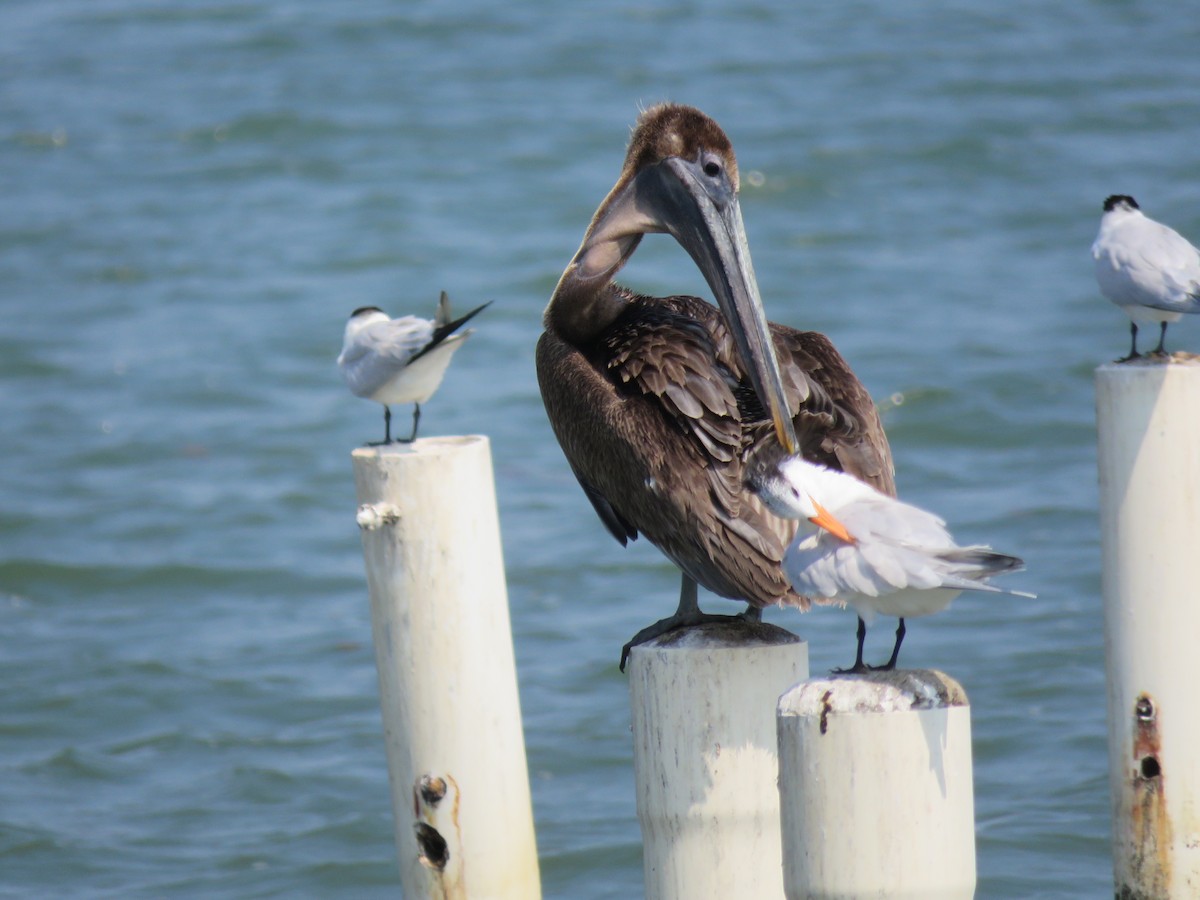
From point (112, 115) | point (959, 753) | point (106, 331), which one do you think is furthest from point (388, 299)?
point (959, 753)

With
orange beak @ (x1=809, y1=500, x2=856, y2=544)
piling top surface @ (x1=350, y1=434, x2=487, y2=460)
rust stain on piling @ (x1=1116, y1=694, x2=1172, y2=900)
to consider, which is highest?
piling top surface @ (x1=350, y1=434, x2=487, y2=460)

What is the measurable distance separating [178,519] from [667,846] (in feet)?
21.5

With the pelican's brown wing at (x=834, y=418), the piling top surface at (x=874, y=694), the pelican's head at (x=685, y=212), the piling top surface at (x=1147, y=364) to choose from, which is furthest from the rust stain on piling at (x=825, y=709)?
the piling top surface at (x=1147, y=364)

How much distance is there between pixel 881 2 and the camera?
16281 millimetres

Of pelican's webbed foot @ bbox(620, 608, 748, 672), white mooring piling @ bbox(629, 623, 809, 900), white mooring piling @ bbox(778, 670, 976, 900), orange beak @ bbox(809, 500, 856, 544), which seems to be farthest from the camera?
pelican's webbed foot @ bbox(620, 608, 748, 672)

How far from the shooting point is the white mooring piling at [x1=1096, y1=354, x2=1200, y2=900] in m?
3.96

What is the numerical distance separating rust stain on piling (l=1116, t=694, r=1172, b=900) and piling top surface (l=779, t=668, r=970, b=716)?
148 centimetres

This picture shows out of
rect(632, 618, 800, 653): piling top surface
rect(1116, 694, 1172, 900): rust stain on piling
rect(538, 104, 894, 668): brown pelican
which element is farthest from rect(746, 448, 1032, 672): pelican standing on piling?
rect(1116, 694, 1172, 900): rust stain on piling

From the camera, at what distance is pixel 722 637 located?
3.55 m

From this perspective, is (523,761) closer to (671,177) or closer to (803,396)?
(803,396)

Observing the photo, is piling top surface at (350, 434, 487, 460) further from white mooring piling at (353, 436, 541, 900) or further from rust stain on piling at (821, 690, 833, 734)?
rust stain on piling at (821, 690, 833, 734)

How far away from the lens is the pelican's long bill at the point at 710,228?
394cm

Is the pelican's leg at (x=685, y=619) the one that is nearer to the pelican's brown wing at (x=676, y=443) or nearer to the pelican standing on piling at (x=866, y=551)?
the pelican's brown wing at (x=676, y=443)

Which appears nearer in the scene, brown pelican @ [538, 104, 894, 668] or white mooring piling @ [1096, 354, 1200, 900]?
brown pelican @ [538, 104, 894, 668]
